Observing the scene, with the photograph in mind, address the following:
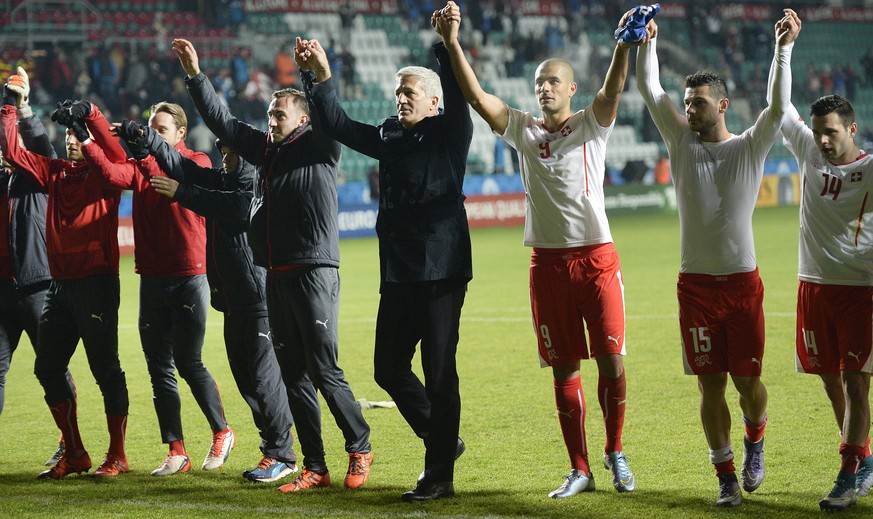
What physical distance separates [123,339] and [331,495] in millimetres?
6809

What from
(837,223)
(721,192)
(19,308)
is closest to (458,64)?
(721,192)

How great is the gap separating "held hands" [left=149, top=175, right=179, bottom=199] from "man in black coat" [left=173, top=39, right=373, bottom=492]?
36cm

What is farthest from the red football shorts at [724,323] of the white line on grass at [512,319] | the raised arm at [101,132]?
the white line on grass at [512,319]

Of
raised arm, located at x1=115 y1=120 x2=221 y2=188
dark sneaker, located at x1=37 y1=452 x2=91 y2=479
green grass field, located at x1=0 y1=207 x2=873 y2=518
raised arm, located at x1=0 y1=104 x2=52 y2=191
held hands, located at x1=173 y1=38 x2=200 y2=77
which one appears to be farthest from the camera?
raised arm, located at x1=0 y1=104 x2=52 y2=191

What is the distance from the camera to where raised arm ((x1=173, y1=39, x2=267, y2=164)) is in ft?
18.0

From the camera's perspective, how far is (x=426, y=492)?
497 cm

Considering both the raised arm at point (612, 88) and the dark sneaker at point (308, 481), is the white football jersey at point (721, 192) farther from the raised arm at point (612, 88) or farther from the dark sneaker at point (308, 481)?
the dark sneaker at point (308, 481)

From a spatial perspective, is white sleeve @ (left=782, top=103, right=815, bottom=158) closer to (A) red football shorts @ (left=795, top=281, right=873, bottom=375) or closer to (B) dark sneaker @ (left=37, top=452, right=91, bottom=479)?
(A) red football shorts @ (left=795, top=281, right=873, bottom=375)

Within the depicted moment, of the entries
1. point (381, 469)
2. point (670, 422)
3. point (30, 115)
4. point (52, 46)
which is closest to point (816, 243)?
point (670, 422)

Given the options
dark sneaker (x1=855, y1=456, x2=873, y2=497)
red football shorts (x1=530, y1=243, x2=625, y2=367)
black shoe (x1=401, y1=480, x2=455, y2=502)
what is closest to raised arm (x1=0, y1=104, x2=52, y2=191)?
black shoe (x1=401, y1=480, x2=455, y2=502)

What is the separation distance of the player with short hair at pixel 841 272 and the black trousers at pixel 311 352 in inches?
90.1

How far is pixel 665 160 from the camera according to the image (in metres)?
29.3

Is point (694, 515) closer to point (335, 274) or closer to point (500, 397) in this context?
point (335, 274)

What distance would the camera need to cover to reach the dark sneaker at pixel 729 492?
4.70 metres
